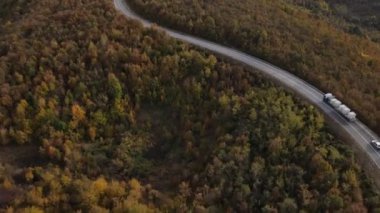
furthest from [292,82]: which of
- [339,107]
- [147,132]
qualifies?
[147,132]

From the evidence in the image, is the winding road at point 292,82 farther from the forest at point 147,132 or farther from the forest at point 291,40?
the forest at point 147,132

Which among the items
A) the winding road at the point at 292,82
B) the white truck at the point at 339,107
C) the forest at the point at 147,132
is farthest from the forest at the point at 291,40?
the forest at the point at 147,132

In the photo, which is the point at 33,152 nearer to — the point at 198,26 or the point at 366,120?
the point at 198,26

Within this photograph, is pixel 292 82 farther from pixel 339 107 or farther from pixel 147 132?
pixel 147 132

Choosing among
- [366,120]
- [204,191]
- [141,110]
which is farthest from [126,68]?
[366,120]

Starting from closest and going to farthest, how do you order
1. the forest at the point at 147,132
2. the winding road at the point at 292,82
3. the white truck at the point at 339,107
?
the forest at the point at 147,132, the winding road at the point at 292,82, the white truck at the point at 339,107

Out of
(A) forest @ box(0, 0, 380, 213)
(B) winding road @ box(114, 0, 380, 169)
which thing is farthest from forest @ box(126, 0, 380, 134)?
(A) forest @ box(0, 0, 380, 213)

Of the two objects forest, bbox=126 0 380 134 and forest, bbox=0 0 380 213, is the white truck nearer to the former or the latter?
forest, bbox=126 0 380 134
